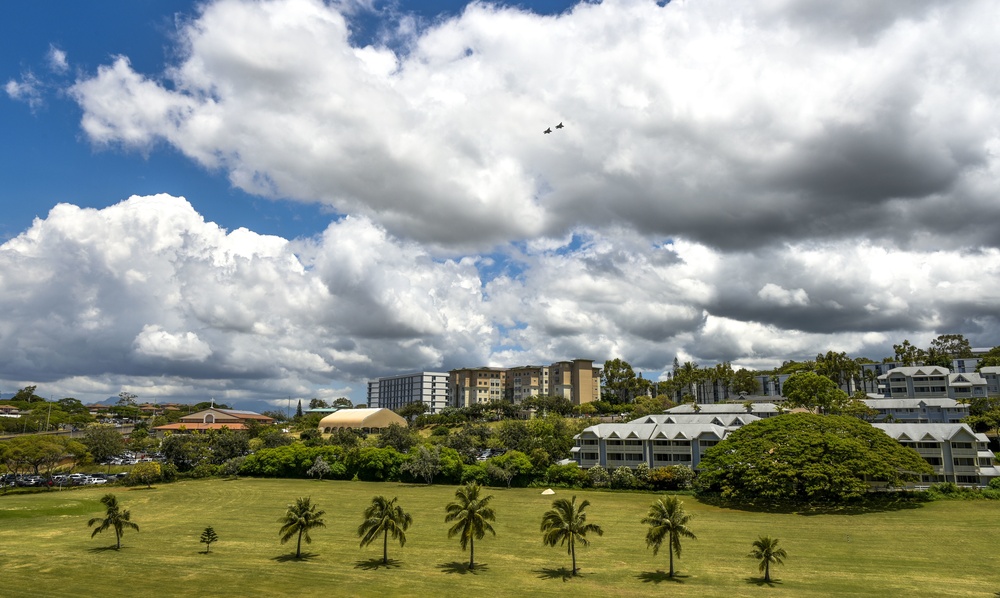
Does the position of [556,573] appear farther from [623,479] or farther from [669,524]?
[623,479]

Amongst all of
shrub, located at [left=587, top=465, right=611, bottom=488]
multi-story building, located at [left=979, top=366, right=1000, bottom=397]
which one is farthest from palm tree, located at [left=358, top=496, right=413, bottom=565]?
multi-story building, located at [left=979, top=366, right=1000, bottom=397]

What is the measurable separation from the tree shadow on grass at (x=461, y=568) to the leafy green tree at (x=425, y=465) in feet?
173

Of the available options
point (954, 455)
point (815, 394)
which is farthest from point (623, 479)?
point (815, 394)

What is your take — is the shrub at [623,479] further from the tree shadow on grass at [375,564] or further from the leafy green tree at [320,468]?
the leafy green tree at [320,468]

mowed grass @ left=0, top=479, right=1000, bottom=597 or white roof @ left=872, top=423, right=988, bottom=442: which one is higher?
white roof @ left=872, top=423, right=988, bottom=442

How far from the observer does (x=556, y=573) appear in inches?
2026

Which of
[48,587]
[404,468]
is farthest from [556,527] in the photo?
[404,468]

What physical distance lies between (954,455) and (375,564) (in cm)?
8296

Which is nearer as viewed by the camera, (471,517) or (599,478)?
(471,517)

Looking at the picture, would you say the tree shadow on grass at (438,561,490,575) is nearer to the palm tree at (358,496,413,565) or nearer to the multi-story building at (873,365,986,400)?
the palm tree at (358,496,413,565)

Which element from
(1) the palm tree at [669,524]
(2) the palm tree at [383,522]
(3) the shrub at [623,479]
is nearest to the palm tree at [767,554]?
(1) the palm tree at [669,524]

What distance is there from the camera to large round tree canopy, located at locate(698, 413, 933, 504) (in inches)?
3046

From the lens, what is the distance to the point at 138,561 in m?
53.4

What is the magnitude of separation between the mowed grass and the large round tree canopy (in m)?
4.74
